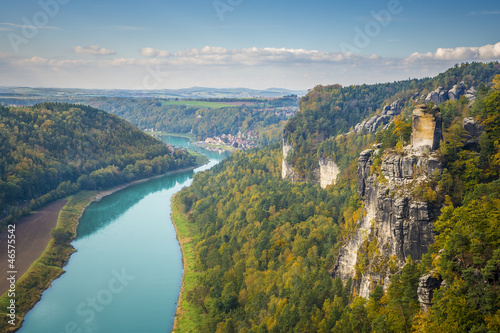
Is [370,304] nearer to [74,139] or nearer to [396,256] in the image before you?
[396,256]

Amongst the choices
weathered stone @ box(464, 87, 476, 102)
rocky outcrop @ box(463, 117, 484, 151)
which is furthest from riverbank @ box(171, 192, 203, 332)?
weathered stone @ box(464, 87, 476, 102)

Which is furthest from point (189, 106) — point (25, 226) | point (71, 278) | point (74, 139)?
point (71, 278)

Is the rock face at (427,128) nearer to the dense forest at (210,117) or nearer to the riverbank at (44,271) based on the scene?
the riverbank at (44,271)

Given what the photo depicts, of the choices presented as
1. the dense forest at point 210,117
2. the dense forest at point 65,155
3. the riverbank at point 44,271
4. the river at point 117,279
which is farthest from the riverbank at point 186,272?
the dense forest at point 210,117

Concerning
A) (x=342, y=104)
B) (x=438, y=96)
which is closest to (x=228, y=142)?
(x=342, y=104)

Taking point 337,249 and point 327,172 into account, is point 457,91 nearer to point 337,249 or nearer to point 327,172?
point 327,172
